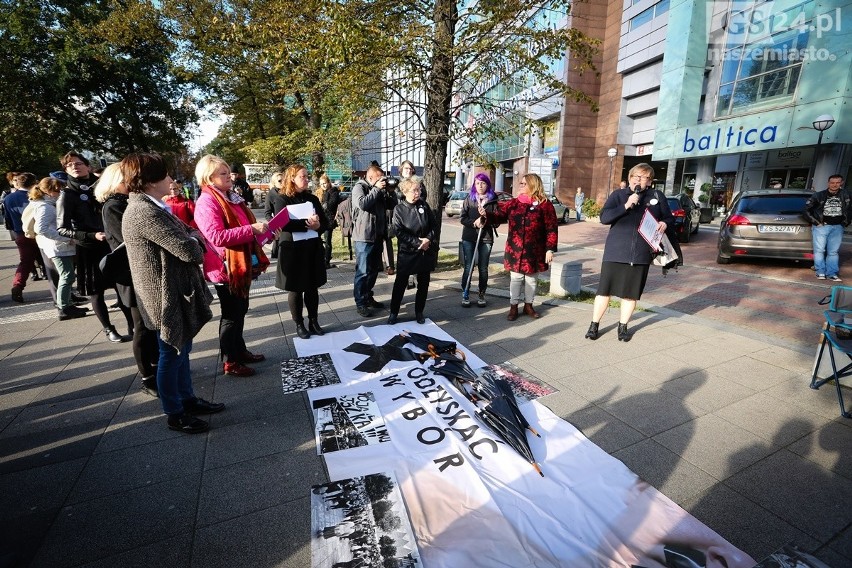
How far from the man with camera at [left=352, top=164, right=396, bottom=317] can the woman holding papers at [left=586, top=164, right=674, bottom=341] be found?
115 inches

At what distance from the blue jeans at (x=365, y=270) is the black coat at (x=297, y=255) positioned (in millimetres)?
1180

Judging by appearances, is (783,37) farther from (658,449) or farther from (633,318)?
(658,449)

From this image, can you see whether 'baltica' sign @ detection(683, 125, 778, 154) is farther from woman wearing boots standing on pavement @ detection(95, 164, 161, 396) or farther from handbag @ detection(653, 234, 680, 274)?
Result: woman wearing boots standing on pavement @ detection(95, 164, 161, 396)

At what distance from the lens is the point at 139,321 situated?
3.24 metres

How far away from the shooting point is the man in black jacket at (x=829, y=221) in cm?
720

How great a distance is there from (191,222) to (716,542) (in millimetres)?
4984

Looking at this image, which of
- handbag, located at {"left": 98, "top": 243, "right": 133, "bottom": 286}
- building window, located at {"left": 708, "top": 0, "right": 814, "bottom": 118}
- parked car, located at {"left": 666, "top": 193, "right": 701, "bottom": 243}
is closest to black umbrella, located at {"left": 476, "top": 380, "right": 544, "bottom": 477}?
handbag, located at {"left": 98, "top": 243, "right": 133, "bottom": 286}

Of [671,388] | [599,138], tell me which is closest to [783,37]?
[599,138]

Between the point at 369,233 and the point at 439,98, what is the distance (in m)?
3.42

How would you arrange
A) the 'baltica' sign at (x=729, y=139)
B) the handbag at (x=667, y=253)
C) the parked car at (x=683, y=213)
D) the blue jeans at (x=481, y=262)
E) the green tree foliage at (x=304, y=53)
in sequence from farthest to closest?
the 'baltica' sign at (x=729, y=139), the parked car at (x=683, y=213), the blue jeans at (x=481, y=262), the green tree foliage at (x=304, y=53), the handbag at (x=667, y=253)

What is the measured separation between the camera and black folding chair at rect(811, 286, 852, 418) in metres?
3.15

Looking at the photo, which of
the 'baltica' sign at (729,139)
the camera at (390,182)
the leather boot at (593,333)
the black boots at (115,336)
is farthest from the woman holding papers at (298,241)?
the 'baltica' sign at (729,139)

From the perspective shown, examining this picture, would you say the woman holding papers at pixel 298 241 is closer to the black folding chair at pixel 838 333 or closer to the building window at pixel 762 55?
the black folding chair at pixel 838 333

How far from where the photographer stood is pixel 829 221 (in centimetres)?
733
